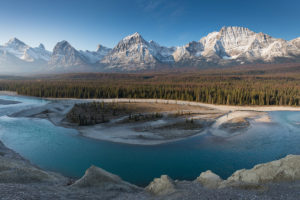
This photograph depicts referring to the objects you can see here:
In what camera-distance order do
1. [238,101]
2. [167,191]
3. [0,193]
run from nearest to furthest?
[0,193], [167,191], [238,101]

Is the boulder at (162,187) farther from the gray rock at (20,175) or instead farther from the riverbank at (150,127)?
the riverbank at (150,127)

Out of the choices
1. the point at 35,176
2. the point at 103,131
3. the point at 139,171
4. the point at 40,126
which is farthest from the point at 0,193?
the point at 40,126

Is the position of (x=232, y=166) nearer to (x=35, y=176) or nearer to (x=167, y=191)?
(x=167, y=191)

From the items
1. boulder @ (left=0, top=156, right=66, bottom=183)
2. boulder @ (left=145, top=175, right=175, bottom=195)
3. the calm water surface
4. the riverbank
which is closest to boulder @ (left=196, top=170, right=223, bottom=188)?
boulder @ (left=145, top=175, right=175, bottom=195)

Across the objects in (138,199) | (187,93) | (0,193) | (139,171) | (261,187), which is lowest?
(139,171)

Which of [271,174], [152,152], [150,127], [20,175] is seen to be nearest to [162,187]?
[271,174]

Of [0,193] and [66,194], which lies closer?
[0,193]

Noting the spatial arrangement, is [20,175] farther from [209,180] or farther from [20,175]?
[209,180]

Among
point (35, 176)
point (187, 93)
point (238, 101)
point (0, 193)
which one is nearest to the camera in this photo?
point (0, 193)
